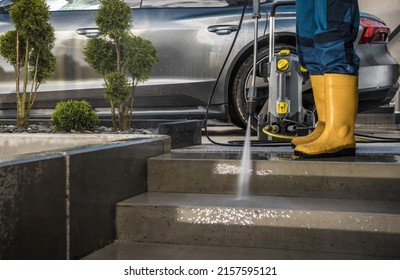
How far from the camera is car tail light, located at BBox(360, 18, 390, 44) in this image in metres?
4.14

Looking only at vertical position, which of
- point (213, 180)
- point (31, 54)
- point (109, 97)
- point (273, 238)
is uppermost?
point (31, 54)

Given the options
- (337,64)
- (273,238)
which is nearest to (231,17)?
(337,64)

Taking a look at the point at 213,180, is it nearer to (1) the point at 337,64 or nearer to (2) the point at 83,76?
(1) the point at 337,64

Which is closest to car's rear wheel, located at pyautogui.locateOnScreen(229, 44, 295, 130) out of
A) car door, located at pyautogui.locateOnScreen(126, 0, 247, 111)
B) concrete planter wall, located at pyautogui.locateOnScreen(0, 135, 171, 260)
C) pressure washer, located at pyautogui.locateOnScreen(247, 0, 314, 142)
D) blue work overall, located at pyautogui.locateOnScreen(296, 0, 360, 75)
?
car door, located at pyautogui.locateOnScreen(126, 0, 247, 111)

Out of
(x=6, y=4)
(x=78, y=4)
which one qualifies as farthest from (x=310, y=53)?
(x=6, y=4)

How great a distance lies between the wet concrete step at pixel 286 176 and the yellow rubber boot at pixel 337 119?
111mm

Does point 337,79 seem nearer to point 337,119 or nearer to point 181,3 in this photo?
point 337,119

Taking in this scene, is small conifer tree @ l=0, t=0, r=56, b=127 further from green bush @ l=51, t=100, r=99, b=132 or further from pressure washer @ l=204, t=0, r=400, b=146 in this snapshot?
pressure washer @ l=204, t=0, r=400, b=146

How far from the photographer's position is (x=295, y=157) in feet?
7.51

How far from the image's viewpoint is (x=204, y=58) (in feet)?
14.3

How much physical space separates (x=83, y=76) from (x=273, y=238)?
3152 millimetres

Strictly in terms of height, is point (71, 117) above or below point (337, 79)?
below

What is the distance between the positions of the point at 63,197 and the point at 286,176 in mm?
873

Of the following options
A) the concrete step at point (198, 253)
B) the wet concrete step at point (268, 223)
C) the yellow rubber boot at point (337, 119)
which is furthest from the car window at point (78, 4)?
the concrete step at point (198, 253)
